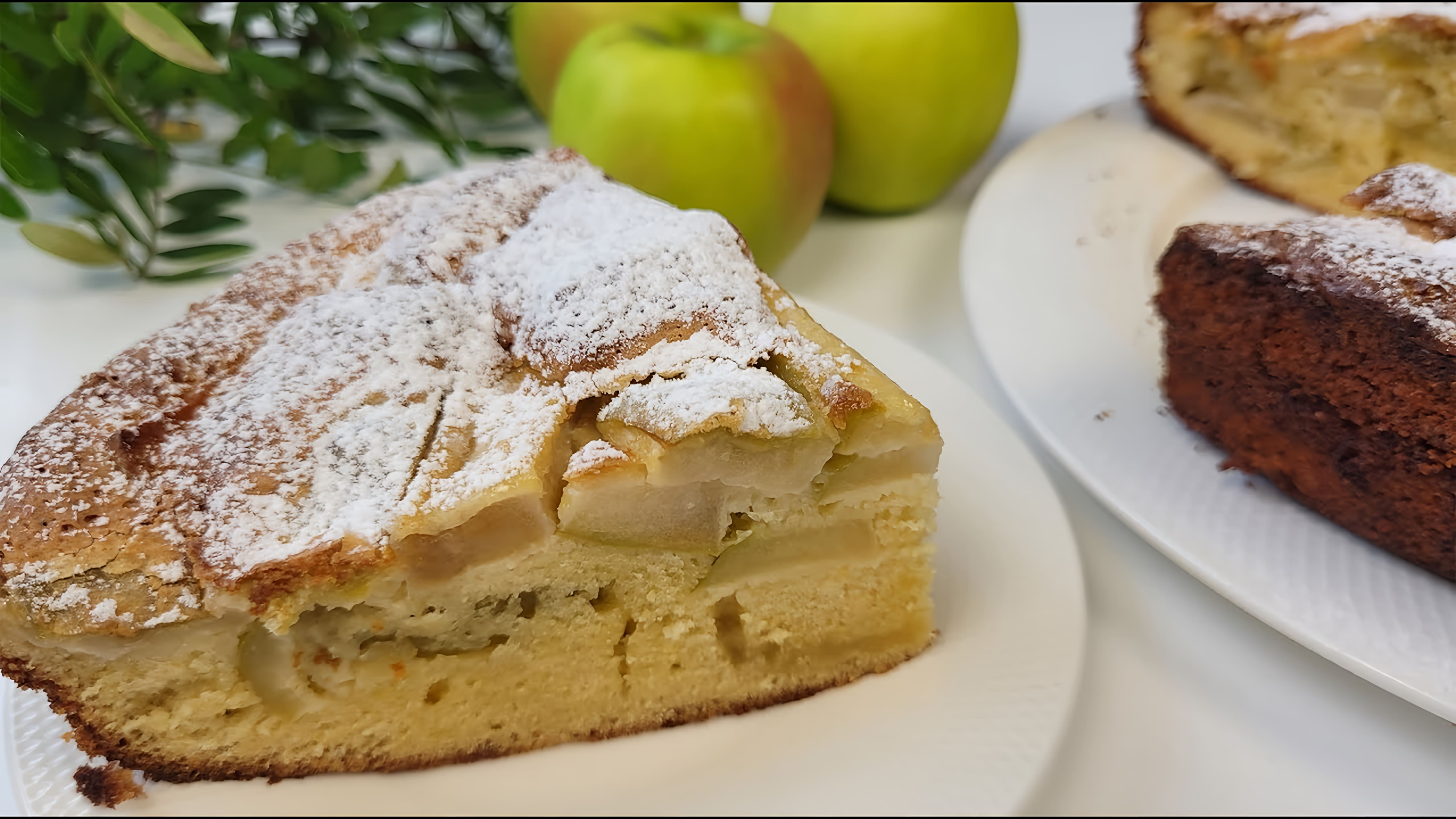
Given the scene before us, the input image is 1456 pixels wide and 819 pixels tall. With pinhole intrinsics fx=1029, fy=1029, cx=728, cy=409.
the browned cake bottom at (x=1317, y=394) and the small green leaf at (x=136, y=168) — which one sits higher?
the browned cake bottom at (x=1317, y=394)

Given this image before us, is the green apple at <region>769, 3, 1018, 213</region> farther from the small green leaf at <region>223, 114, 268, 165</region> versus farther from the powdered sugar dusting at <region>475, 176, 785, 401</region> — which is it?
the small green leaf at <region>223, 114, 268, 165</region>

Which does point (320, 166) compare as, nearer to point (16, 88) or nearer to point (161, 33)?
point (161, 33)

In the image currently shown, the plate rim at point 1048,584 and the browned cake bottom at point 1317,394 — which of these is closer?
the plate rim at point 1048,584

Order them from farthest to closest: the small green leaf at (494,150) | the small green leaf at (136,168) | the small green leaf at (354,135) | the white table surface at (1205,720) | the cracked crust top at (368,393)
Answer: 1. the small green leaf at (354,135)
2. the small green leaf at (494,150)
3. the small green leaf at (136,168)
4. the white table surface at (1205,720)
5. the cracked crust top at (368,393)

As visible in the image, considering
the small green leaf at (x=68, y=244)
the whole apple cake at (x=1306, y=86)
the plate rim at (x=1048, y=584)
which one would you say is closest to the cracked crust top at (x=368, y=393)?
the plate rim at (x=1048, y=584)

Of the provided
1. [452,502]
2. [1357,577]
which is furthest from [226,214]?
[1357,577]

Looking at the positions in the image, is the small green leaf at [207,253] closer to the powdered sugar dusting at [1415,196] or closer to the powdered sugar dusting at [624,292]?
the powdered sugar dusting at [624,292]

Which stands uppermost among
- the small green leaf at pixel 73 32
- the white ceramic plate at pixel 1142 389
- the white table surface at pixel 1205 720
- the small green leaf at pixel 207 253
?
the small green leaf at pixel 73 32
